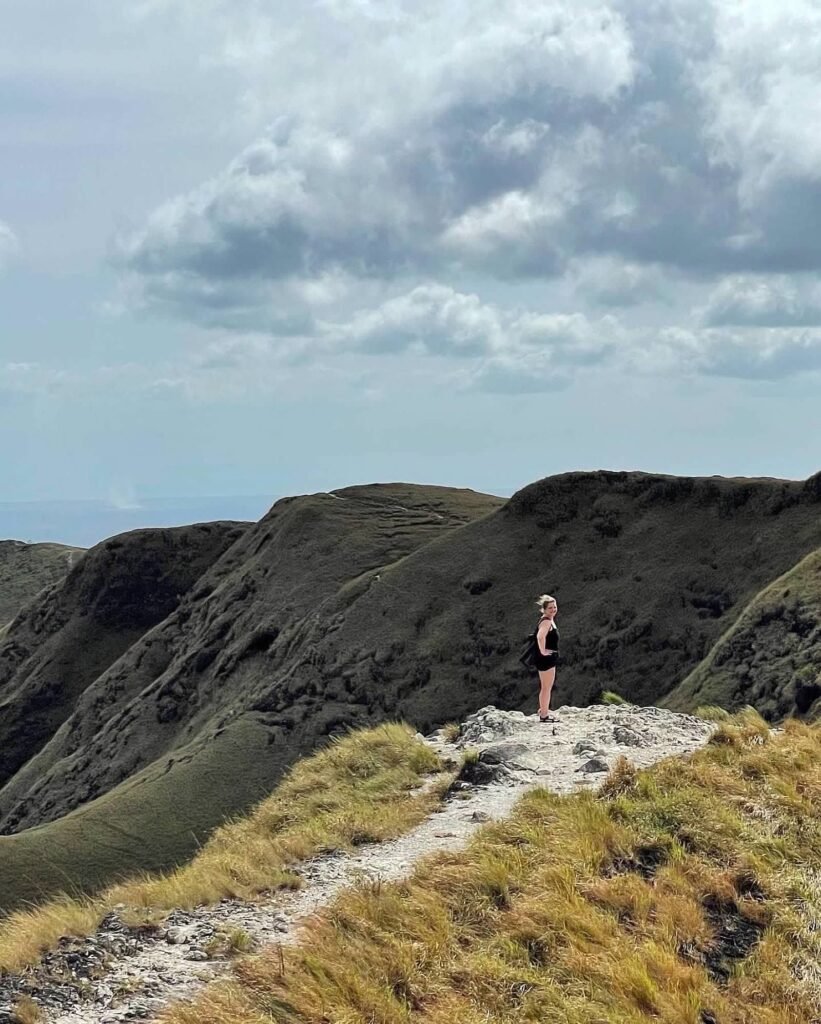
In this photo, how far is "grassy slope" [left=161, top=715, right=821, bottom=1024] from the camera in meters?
10.2

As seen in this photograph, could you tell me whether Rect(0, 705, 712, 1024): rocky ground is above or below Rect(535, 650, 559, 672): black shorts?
below

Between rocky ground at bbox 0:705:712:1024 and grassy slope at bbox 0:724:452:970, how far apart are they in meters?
0.26

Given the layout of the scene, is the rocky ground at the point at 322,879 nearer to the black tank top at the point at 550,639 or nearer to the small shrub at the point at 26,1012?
the small shrub at the point at 26,1012

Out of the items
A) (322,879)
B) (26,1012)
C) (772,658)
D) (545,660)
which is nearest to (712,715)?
(545,660)

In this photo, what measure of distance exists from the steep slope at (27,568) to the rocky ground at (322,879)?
12027 centimetres

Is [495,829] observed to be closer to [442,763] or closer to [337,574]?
[442,763]

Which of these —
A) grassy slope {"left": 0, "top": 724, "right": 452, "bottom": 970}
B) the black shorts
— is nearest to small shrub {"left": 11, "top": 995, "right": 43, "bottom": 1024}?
grassy slope {"left": 0, "top": 724, "right": 452, "bottom": 970}

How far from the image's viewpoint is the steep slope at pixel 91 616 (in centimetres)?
9162

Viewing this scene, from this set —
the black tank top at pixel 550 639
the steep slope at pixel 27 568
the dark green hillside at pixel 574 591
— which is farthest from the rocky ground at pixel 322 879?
the steep slope at pixel 27 568

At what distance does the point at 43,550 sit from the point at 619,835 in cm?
14278

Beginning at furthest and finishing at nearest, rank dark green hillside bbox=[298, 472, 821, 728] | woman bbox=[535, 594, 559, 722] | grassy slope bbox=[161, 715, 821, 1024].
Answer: dark green hillside bbox=[298, 472, 821, 728] → woman bbox=[535, 594, 559, 722] → grassy slope bbox=[161, 715, 821, 1024]

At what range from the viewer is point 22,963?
10906mm

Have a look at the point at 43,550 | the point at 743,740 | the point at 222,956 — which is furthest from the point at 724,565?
the point at 43,550

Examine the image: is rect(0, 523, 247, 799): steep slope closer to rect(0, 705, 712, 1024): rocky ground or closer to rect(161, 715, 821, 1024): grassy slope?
rect(0, 705, 712, 1024): rocky ground
